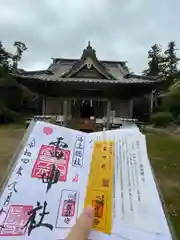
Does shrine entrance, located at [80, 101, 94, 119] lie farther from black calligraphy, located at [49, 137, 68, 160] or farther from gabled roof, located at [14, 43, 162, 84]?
black calligraphy, located at [49, 137, 68, 160]

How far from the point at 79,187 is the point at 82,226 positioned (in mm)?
114

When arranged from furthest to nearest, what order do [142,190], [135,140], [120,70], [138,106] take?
[138,106]
[120,70]
[135,140]
[142,190]

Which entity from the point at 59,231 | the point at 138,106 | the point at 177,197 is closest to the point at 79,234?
the point at 59,231

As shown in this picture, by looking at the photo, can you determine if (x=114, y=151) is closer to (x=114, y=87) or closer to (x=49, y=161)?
(x=49, y=161)

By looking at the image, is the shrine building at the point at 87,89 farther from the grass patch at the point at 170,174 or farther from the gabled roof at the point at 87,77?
the grass patch at the point at 170,174

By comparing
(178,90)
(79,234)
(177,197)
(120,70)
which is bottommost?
(79,234)

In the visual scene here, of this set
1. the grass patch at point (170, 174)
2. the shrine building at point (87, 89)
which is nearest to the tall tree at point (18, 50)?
the shrine building at point (87, 89)

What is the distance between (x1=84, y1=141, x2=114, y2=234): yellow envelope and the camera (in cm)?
60

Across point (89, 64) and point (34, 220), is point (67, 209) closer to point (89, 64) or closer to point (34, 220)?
point (34, 220)

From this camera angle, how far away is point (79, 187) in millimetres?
664

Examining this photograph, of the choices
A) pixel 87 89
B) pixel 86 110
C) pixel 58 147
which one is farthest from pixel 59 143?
pixel 86 110

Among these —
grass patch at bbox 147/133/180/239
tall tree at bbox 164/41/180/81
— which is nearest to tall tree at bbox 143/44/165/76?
tall tree at bbox 164/41/180/81

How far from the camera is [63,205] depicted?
64cm

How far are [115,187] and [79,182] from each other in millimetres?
93
